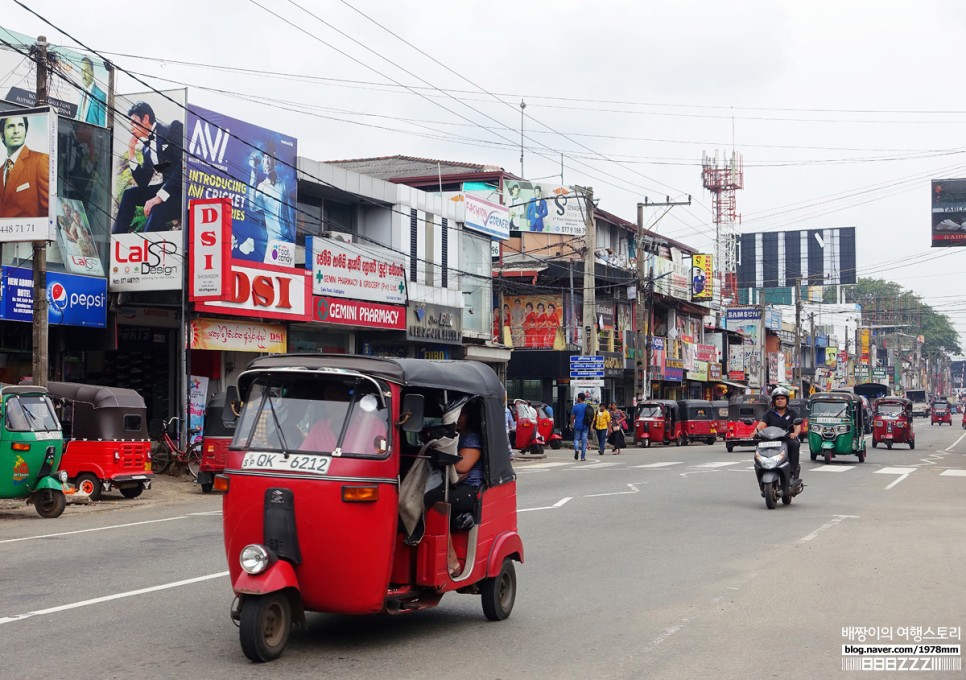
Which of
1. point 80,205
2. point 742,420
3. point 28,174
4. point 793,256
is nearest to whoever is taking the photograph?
point 28,174

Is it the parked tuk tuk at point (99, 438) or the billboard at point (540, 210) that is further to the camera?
the billboard at point (540, 210)

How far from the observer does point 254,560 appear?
6.98 metres

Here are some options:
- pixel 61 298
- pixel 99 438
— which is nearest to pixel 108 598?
pixel 99 438

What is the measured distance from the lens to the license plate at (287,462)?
23.9ft

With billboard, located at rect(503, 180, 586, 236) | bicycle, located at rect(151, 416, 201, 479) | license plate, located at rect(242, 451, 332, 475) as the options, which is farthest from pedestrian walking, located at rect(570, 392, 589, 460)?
license plate, located at rect(242, 451, 332, 475)

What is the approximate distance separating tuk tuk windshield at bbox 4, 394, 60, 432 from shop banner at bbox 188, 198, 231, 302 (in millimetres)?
7558

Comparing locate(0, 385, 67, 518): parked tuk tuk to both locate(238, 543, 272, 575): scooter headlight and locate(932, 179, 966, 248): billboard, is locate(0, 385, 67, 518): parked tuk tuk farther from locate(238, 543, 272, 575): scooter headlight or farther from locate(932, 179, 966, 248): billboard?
locate(932, 179, 966, 248): billboard

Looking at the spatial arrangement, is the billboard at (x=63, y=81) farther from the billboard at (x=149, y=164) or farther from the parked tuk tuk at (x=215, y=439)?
the parked tuk tuk at (x=215, y=439)

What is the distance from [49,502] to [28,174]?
6256 mm

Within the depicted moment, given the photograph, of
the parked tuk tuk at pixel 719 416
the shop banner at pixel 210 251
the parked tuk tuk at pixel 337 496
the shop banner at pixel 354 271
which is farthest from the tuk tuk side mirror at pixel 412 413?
the parked tuk tuk at pixel 719 416

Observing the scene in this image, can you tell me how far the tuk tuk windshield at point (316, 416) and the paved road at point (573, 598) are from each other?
145 cm

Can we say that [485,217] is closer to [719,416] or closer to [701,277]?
[719,416]

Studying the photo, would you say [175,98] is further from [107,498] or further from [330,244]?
[107,498]

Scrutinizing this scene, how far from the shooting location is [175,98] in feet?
88.8
